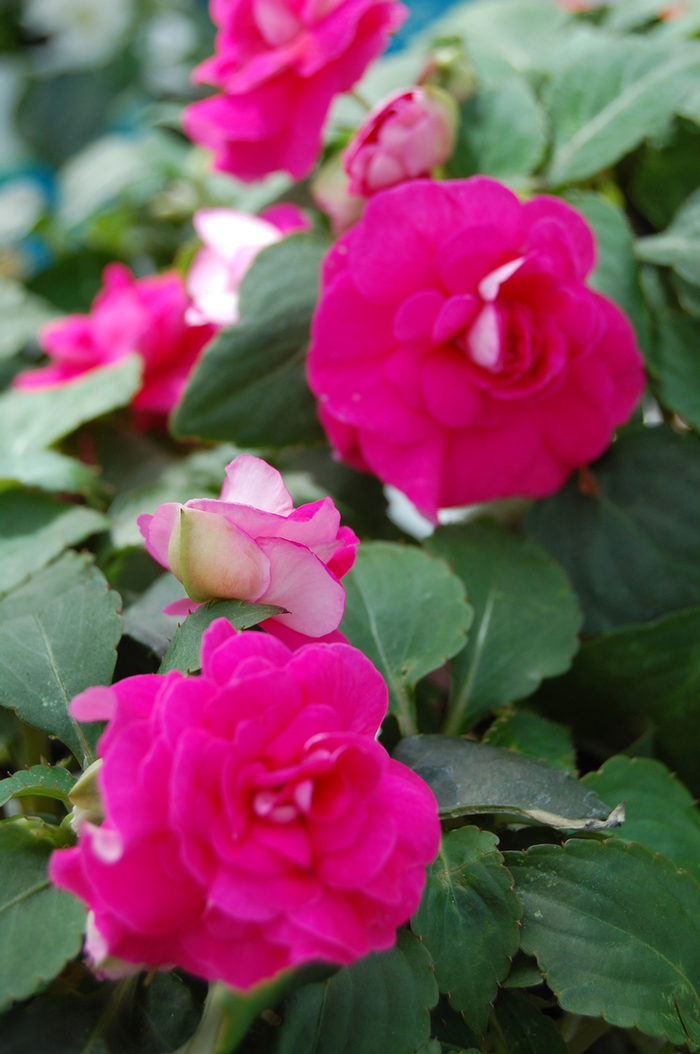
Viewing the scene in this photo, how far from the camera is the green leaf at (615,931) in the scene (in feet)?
1.04

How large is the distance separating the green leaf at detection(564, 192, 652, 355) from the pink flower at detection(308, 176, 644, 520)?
0.26ft

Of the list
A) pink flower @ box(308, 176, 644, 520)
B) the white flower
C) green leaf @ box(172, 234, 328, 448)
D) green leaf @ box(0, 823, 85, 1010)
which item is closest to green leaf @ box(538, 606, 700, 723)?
pink flower @ box(308, 176, 644, 520)

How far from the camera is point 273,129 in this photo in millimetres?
546

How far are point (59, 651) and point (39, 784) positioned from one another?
0.07 metres

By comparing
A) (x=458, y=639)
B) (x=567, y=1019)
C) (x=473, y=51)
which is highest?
(x=473, y=51)

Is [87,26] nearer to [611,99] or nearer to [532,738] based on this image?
[611,99]

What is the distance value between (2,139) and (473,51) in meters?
0.84

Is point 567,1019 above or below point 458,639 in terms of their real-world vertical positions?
below

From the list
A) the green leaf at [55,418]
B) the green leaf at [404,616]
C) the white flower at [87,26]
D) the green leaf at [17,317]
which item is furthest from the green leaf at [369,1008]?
the white flower at [87,26]

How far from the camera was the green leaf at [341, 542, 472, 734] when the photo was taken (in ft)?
1.34

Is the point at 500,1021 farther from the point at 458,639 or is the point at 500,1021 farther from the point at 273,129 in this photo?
the point at 273,129

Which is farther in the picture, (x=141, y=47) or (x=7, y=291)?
(x=141, y=47)

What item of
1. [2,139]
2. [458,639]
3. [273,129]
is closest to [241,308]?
[273,129]

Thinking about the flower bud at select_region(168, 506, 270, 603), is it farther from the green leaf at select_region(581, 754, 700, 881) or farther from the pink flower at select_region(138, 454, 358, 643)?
the green leaf at select_region(581, 754, 700, 881)
